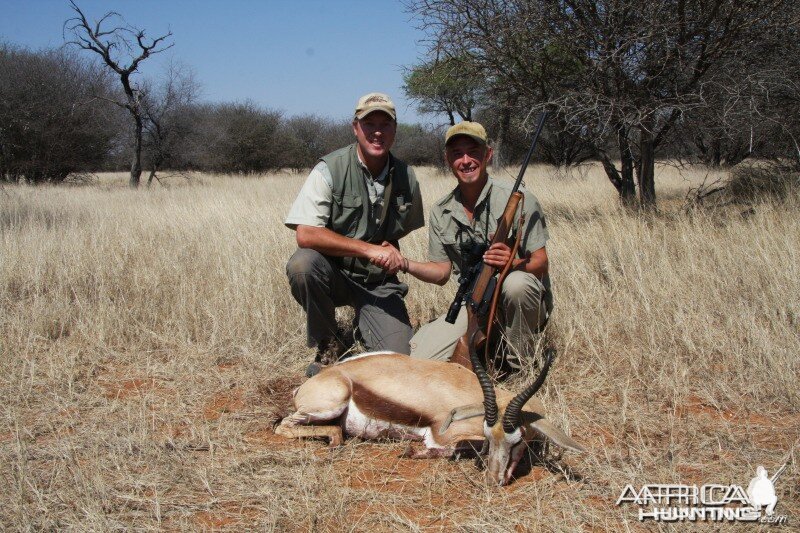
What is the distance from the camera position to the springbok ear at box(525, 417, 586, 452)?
2.36 m

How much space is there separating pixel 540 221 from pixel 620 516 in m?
2.03

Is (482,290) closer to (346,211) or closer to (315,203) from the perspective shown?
(346,211)

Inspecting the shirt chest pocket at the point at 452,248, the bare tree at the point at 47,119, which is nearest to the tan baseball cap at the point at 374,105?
the shirt chest pocket at the point at 452,248

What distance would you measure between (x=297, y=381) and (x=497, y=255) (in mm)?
1580

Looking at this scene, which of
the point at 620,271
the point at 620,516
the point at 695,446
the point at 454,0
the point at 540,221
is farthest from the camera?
the point at 454,0

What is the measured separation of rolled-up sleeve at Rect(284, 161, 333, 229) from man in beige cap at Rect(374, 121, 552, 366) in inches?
29.1

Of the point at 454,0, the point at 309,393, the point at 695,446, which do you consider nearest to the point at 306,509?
the point at 309,393

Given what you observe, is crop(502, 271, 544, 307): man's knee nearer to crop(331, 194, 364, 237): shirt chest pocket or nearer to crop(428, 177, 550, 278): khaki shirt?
crop(428, 177, 550, 278): khaki shirt

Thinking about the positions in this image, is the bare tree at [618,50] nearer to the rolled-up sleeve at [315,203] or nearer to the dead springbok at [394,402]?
the rolled-up sleeve at [315,203]

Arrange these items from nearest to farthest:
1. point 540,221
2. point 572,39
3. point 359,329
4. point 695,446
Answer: point 695,446 → point 540,221 → point 359,329 → point 572,39

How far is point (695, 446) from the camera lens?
116 inches

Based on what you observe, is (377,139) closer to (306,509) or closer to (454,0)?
(306,509)

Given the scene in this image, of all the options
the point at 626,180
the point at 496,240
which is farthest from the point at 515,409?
the point at 626,180

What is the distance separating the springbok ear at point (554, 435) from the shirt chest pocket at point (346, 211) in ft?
7.30
